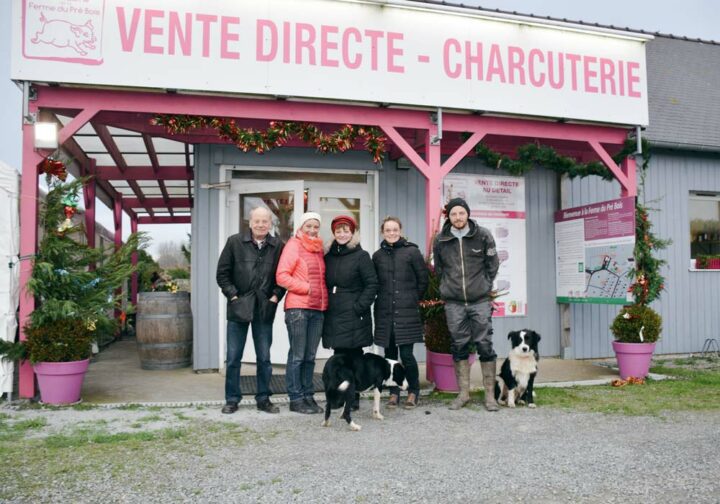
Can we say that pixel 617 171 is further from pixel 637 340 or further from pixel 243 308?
pixel 243 308

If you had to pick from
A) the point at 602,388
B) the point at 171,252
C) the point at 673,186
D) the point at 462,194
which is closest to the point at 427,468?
the point at 602,388

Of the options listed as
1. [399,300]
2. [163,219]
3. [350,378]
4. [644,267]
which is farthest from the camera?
[163,219]

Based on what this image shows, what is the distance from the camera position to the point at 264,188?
6859 millimetres

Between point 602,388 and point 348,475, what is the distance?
141 inches

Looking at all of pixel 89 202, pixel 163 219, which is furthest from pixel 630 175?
pixel 163 219

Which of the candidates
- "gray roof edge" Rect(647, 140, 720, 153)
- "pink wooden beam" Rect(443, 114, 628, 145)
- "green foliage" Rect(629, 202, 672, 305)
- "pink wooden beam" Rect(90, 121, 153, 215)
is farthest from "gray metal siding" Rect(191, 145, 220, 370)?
"gray roof edge" Rect(647, 140, 720, 153)

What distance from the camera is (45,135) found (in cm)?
497

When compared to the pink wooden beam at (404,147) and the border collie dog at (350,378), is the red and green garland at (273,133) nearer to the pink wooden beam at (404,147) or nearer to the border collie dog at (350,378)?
the pink wooden beam at (404,147)

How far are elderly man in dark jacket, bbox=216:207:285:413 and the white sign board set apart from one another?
159cm

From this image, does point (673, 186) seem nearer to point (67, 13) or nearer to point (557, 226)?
point (557, 226)

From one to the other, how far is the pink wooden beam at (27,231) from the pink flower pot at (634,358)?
5810mm

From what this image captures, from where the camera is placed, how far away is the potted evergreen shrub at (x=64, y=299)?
4832 millimetres

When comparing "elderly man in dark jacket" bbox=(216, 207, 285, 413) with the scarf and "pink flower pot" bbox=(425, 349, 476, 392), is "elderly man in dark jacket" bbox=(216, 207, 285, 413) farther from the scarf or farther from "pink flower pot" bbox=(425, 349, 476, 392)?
"pink flower pot" bbox=(425, 349, 476, 392)

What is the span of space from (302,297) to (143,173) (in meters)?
5.60
